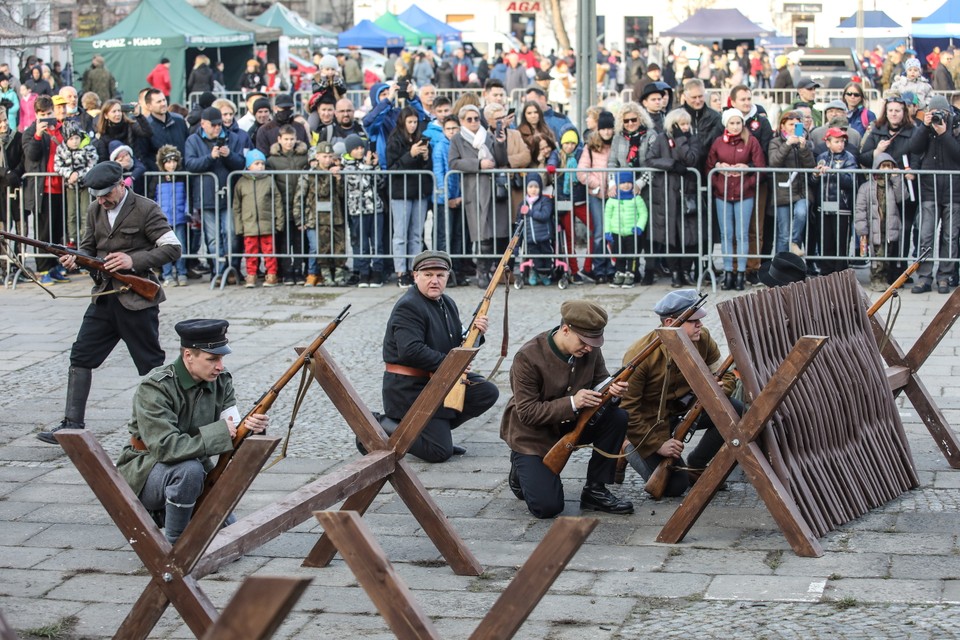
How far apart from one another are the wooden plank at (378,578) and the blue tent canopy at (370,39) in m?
34.8

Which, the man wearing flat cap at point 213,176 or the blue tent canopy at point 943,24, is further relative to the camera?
the blue tent canopy at point 943,24

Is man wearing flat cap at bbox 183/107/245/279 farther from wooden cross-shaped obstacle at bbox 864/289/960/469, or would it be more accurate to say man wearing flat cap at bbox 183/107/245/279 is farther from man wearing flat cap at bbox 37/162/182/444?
wooden cross-shaped obstacle at bbox 864/289/960/469

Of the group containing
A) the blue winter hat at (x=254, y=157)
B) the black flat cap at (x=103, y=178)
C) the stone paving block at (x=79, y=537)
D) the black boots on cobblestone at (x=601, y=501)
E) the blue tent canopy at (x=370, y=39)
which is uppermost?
the blue tent canopy at (x=370, y=39)

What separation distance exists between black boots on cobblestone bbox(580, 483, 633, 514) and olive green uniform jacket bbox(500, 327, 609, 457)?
1.02 feet

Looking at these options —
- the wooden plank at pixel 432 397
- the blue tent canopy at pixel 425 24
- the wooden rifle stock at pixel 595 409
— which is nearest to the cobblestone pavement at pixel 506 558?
the wooden rifle stock at pixel 595 409

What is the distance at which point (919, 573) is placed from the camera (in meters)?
6.11

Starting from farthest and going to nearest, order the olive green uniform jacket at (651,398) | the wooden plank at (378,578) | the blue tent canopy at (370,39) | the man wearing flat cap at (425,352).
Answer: the blue tent canopy at (370,39)
the man wearing flat cap at (425,352)
the olive green uniform jacket at (651,398)
the wooden plank at (378,578)

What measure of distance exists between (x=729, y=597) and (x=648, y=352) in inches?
58.5

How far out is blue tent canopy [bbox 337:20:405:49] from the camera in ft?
125

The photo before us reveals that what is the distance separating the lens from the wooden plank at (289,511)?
17.2 ft

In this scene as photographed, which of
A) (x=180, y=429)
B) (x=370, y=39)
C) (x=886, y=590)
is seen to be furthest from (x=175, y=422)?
(x=370, y=39)

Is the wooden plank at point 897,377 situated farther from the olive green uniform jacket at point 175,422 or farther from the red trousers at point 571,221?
the red trousers at point 571,221

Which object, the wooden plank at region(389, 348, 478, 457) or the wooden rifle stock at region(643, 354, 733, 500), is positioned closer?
the wooden plank at region(389, 348, 478, 457)

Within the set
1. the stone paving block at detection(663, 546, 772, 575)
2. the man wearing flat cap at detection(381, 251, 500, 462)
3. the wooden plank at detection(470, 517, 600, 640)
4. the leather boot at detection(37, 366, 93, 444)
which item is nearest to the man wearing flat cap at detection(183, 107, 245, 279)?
the leather boot at detection(37, 366, 93, 444)
